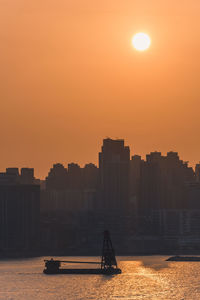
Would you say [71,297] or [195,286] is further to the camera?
[195,286]

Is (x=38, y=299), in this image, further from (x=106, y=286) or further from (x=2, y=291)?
(x=106, y=286)

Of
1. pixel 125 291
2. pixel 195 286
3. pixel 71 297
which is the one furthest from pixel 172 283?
pixel 71 297

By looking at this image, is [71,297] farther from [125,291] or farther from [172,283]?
[172,283]

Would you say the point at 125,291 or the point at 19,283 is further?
the point at 19,283

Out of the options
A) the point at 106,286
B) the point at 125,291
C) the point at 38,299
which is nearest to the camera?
the point at 38,299

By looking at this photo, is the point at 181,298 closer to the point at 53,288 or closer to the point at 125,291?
the point at 125,291

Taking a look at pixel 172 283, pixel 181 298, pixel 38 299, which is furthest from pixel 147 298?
pixel 172 283

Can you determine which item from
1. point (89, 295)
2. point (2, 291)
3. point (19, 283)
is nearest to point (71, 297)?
point (89, 295)

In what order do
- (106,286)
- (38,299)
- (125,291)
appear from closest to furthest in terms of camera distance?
(38,299) < (125,291) < (106,286)
